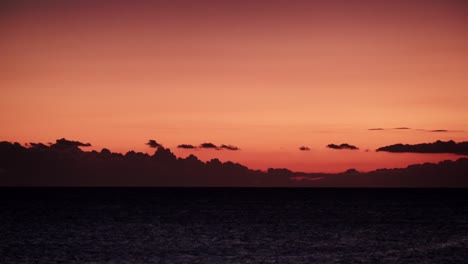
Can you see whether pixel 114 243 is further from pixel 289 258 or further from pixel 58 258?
pixel 289 258

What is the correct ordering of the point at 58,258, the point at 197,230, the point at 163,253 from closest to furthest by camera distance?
1. the point at 58,258
2. the point at 163,253
3. the point at 197,230

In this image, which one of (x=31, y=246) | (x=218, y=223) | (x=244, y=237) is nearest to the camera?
(x=31, y=246)

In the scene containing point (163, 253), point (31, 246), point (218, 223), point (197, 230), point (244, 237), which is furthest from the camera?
point (218, 223)

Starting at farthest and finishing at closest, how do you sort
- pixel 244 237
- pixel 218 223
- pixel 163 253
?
→ pixel 218 223, pixel 244 237, pixel 163 253

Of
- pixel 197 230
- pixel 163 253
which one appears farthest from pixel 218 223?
pixel 163 253

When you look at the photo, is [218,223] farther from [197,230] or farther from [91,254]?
[91,254]

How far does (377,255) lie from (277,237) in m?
20.6

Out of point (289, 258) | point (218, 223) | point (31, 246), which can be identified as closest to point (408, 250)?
point (289, 258)

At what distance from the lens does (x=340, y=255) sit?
64.0m

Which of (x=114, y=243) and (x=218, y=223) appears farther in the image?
(x=218, y=223)

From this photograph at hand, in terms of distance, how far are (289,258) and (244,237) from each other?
20629mm

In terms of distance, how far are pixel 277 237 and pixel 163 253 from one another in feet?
70.1

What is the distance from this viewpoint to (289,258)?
202 ft

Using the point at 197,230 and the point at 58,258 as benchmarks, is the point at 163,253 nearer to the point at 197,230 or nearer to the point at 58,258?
the point at 58,258
